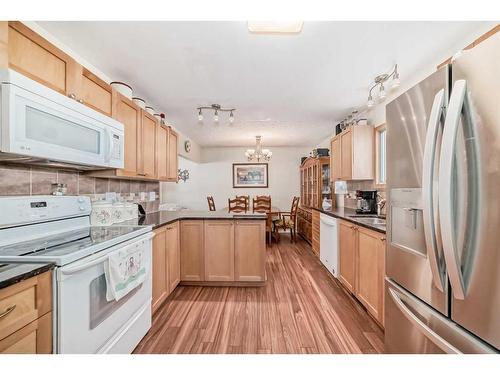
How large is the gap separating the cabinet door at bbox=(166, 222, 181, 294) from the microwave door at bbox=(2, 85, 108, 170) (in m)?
1.10

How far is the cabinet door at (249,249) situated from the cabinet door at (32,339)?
191 cm

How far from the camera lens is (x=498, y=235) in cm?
74

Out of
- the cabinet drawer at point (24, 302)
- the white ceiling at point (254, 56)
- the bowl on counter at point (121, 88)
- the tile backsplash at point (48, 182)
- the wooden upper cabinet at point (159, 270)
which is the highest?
the white ceiling at point (254, 56)

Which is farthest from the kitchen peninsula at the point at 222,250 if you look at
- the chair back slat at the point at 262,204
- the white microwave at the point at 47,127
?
the chair back slat at the point at 262,204

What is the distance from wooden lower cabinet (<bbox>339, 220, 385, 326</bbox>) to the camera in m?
1.87

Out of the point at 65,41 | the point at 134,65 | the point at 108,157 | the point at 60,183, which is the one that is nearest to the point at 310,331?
the point at 108,157

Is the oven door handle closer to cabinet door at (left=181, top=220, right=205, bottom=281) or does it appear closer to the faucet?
cabinet door at (left=181, top=220, right=205, bottom=281)

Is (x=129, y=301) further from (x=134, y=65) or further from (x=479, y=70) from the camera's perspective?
(x=479, y=70)

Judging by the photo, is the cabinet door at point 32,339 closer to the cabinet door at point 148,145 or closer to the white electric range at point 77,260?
the white electric range at point 77,260

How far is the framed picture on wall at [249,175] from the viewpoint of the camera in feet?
20.8
